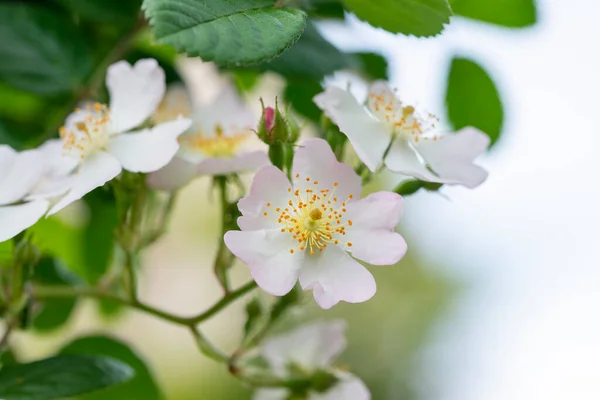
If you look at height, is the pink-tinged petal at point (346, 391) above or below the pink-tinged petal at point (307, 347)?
above

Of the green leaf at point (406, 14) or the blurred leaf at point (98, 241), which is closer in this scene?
the green leaf at point (406, 14)

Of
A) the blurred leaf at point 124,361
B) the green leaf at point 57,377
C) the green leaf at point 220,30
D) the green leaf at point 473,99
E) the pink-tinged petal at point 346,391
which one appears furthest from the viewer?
the green leaf at point 473,99

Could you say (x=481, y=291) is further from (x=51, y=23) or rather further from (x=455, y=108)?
(x=51, y=23)

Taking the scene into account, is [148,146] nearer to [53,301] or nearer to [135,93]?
[135,93]

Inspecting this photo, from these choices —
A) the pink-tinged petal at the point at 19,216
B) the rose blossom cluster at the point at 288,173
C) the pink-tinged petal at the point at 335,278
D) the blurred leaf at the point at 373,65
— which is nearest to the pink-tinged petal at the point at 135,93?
the rose blossom cluster at the point at 288,173

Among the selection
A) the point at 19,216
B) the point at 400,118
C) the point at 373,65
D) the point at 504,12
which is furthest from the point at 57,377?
the point at 504,12

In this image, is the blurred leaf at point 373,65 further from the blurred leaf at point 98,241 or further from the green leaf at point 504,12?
the blurred leaf at point 98,241

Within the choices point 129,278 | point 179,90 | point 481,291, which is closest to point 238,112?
point 179,90
